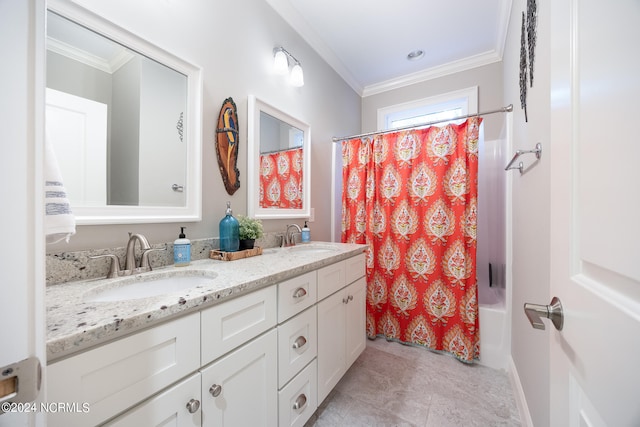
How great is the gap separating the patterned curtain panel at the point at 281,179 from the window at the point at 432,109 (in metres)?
1.30

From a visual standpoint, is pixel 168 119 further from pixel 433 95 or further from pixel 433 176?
pixel 433 95

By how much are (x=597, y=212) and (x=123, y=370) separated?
0.98m

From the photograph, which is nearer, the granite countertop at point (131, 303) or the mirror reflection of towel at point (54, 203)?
the granite countertop at point (131, 303)

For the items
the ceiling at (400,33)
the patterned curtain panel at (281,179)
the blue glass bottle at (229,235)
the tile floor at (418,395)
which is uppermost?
the ceiling at (400,33)

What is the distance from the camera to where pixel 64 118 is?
34.7 inches

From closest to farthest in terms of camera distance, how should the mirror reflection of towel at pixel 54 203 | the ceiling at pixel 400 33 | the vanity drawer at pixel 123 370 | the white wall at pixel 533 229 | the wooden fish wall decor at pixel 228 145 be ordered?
the vanity drawer at pixel 123 370 < the mirror reflection of towel at pixel 54 203 < the white wall at pixel 533 229 < the wooden fish wall decor at pixel 228 145 < the ceiling at pixel 400 33

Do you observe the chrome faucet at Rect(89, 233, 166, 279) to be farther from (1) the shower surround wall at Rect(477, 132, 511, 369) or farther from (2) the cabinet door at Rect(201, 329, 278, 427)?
(1) the shower surround wall at Rect(477, 132, 511, 369)

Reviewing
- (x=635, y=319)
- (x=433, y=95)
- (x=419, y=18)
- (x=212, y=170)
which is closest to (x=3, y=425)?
(x=635, y=319)

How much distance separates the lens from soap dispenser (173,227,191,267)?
109 cm

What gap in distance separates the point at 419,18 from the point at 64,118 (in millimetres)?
2299

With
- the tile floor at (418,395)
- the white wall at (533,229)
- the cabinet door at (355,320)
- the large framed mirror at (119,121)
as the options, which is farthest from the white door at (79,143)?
the white wall at (533,229)

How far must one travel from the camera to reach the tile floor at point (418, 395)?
1.33 meters

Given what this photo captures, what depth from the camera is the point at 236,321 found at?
0.82 m

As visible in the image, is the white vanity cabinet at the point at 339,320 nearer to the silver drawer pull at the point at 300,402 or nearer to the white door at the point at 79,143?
the silver drawer pull at the point at 300,402
